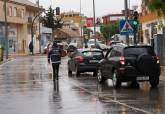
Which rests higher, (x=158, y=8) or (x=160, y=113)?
(x=158, y=8)

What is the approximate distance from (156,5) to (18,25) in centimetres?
7805

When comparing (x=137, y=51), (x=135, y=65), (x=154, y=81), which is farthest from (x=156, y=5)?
(x=154, y=81)

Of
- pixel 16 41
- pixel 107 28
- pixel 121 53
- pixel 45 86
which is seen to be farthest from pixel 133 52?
pixel 107 28

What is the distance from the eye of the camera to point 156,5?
55.1 feet

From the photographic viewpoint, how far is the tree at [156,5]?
1664 centimetres

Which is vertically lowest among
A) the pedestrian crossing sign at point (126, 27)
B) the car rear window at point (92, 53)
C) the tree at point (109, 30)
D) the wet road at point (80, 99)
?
the wet road at point (80, 99)

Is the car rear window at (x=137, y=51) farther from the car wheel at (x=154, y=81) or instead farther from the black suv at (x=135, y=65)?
the car wheel at (x=154, y=81)

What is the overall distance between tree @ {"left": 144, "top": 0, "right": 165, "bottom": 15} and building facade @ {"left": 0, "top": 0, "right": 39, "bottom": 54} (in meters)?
68.5

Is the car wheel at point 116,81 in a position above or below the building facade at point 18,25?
below

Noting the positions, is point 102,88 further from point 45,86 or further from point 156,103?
point 156,103

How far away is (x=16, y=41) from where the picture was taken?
92500 mm

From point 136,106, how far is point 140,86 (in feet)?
23.8

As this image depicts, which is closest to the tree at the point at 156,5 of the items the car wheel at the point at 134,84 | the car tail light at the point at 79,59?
A: the car wheel at the point at 134,84

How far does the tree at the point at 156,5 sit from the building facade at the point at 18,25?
225 ft
